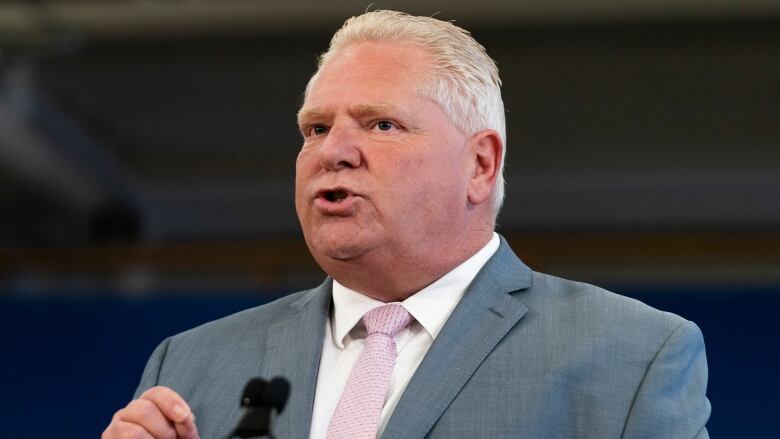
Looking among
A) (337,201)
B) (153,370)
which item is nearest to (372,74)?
(337,201)

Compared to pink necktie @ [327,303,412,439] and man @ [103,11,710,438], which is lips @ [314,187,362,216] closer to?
man @ [103,11,710,438]

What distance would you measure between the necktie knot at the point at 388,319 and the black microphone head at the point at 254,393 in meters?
0.45

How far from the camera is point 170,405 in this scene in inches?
69.2

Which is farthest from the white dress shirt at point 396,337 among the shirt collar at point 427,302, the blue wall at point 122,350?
the blue wall at point 122,350

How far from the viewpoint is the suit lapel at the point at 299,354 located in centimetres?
198

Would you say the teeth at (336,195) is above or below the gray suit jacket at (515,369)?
above

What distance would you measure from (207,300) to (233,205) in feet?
6.48

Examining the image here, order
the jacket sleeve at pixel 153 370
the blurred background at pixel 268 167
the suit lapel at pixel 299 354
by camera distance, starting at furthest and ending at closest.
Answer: the blurred background at pixel 268 167 < the jacket sleeve at pixel 153 370 < the suit lapel at pixel 299 354

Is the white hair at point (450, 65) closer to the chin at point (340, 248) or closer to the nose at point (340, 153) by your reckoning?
the nose at point (340, 153)

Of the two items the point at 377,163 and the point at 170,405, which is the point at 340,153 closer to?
the point at 377,163

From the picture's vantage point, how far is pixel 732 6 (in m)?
5.18

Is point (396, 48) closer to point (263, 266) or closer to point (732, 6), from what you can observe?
point (263, 266)

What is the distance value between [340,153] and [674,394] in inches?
25.2

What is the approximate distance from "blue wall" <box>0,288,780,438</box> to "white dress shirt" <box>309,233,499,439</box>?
212 centimetres
